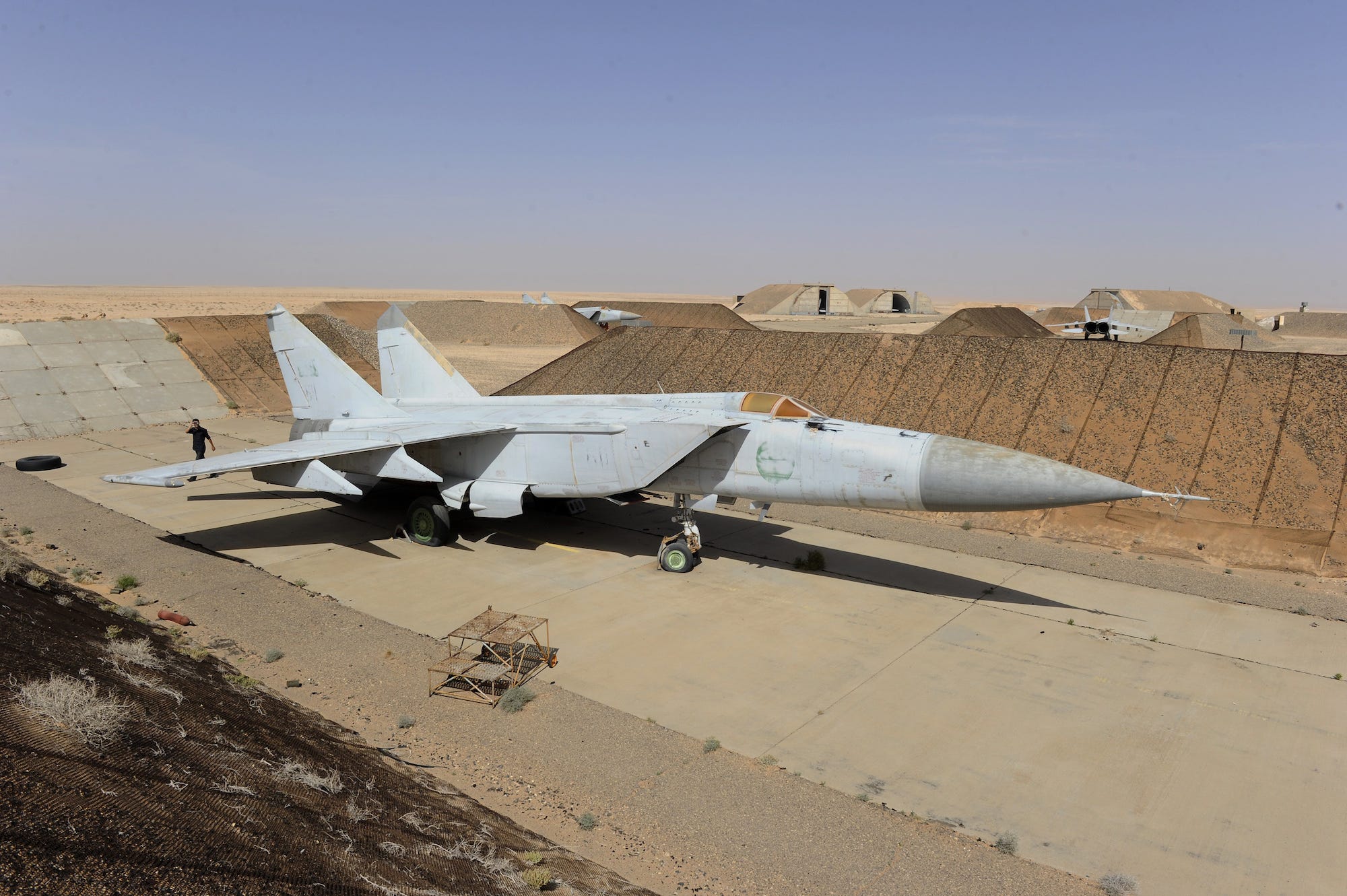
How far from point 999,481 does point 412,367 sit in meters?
12.4

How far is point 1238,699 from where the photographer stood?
9.45 metres

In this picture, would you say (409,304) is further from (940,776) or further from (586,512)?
(940,776)

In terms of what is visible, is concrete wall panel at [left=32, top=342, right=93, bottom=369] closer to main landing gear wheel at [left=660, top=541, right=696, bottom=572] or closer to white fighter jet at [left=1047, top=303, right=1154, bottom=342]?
main landing gear wheel at [left=660, top=541, right=696, bottom=572]

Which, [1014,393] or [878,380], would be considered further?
[878,380]

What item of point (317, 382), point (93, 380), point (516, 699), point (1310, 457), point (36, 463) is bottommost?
point (516, 699)

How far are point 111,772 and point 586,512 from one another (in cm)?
1237

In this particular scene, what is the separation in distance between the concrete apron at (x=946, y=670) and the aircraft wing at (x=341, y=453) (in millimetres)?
1731

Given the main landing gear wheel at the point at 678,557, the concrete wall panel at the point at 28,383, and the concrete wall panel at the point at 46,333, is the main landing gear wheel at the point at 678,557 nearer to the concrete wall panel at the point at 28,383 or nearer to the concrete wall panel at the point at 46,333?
the concrete wall panel at the point at 28,383

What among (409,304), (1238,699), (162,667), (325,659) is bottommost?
(1238,699)

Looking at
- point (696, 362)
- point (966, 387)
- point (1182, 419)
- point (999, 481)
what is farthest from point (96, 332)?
point (1182, 419)

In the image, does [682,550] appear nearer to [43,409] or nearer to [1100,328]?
[43,409]

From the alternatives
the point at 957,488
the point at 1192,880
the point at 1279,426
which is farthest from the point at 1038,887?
the point at 1279,426

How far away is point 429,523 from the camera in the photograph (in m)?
14.8

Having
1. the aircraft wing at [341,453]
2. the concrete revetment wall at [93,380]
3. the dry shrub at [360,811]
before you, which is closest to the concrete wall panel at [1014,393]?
the aircraft wing at [341,453]
